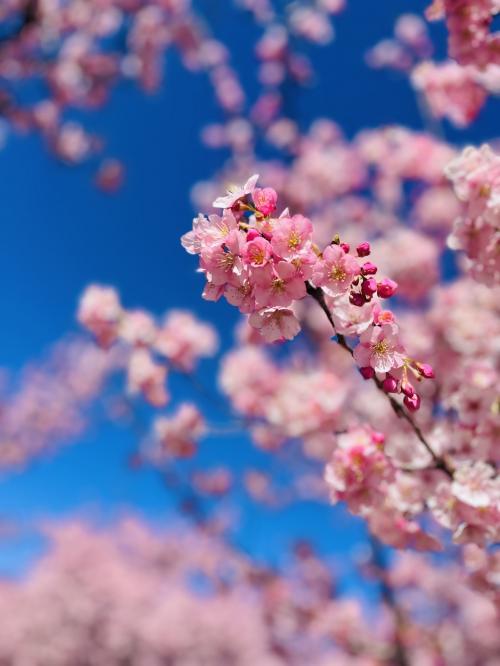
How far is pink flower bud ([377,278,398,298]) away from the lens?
1.63 meters

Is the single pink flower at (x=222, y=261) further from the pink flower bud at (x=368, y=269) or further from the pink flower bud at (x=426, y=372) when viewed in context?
the pink flower bud at (x=426, y=372)

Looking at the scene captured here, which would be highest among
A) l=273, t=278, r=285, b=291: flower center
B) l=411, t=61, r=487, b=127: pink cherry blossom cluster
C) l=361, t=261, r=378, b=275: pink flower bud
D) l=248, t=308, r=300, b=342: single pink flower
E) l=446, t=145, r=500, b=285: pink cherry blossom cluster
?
l=411, t=61, r=487, b=127: pink cherry blossom cluster

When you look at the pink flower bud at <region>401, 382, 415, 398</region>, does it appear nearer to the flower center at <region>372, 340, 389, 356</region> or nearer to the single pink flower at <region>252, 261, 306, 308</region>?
the flower center at <region>372, 340, 389, 356</region>

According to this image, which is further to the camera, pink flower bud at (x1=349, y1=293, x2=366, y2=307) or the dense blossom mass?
the dense blossom mass

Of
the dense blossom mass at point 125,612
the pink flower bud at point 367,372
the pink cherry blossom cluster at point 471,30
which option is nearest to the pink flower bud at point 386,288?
the pink flower bud at point 367,372

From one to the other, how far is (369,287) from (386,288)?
0.25 ft

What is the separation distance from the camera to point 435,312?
6320 millimetres

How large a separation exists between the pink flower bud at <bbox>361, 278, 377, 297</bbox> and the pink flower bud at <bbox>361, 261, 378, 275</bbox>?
2 centimetres

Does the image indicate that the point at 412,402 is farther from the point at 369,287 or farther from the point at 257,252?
the point at 257,252

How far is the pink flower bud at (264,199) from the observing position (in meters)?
1.62

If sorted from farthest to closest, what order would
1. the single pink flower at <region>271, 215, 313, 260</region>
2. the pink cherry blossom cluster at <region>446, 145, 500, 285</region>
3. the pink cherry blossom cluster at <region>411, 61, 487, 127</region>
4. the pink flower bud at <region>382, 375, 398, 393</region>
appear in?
the pink cherry blossom cluster at <region>411, 61, 487, 127</region>
the pink cherry blossom cluster at <region>446, 145, 500, 285</region>
the pink flower bud at <region>382, 375, 398, 393</region>
the single pink flower at <region>271, 215, 313, 260</region>

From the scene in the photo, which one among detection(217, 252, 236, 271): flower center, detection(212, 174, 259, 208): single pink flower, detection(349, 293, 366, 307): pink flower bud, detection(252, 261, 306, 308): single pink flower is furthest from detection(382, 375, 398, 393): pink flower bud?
detection(212, 174, 259, 208): single pink flower

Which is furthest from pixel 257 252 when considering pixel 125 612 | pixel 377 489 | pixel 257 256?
pixel 125 612

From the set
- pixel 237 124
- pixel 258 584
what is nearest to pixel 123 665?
pixel 258 584
